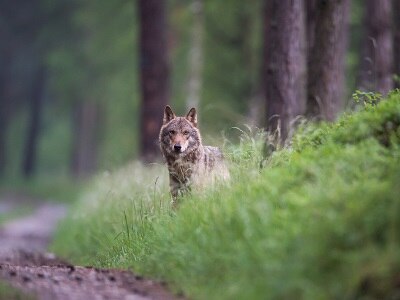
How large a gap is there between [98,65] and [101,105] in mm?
7461

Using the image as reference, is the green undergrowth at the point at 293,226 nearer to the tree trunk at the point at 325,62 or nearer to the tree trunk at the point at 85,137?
the tree trunk at the point at 325,62

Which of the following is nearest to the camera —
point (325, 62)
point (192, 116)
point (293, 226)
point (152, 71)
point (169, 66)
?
point (293, 226)

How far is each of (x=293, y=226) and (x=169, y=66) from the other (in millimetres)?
18187

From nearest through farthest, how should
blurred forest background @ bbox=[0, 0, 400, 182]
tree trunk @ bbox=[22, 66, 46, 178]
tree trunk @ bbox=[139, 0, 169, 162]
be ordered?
blurred forest background @ bbox=[0, 0, 400, 182] → tree trunk @ bbox=[139, 0, 169, 162] → tree trunk @ bbox=[22, 66, 46, 178]

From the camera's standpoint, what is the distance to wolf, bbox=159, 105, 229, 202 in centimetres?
1145

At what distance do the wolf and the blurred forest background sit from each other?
42cm

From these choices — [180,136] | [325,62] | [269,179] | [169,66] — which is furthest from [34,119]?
[269,179]

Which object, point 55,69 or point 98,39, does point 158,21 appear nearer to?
point 98,39

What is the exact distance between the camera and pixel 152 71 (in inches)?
936

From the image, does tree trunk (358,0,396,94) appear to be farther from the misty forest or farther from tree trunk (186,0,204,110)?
tree trunk (186,0,204,110)

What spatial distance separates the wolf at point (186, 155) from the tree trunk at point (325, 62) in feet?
11.0

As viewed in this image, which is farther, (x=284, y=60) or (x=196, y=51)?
(x=196, y=51)

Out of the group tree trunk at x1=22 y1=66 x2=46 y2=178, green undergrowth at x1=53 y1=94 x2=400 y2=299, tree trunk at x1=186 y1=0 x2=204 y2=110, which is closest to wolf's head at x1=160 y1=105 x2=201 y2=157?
green undergrowth at x1=53 y1=94 x2=400 y2=299

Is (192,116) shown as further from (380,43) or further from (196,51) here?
(196,51)
